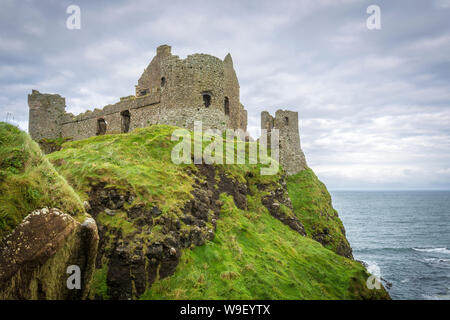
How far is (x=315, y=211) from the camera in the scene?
103 feet

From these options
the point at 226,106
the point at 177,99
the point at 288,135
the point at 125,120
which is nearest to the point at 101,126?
the point at 125,120

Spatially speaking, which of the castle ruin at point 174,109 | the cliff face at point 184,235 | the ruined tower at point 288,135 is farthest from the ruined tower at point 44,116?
the ruined tower at point 288,135

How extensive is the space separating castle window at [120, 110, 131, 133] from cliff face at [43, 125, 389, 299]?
15.3 meters

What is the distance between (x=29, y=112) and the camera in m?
39.9

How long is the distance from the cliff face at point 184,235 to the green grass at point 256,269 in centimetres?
4

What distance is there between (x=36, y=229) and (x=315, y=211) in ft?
97.5

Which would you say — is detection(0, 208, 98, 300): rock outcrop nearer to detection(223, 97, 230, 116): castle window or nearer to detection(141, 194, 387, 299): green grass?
detection(141, 194, 387, 299): green grass

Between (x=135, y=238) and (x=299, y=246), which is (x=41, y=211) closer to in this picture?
(x=135, y=238)

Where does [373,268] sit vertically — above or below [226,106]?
below

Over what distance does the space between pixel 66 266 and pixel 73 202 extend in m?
1.78

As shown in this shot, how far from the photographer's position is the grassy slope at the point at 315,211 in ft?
94.9

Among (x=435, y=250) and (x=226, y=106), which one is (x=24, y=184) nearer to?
(x=226, y=106)

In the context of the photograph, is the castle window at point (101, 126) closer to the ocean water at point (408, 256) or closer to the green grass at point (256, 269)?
the green grass at point (256, 269)
